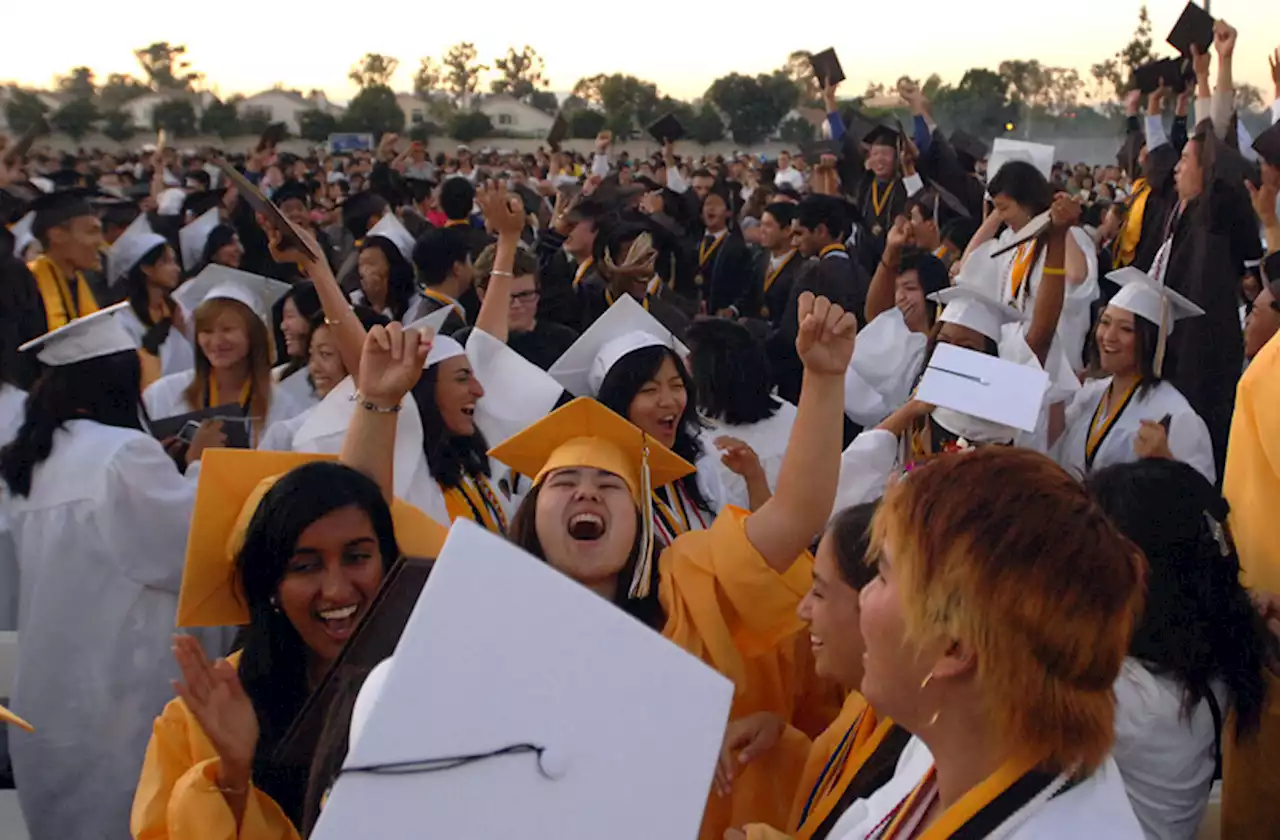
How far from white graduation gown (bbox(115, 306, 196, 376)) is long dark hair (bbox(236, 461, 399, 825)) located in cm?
403

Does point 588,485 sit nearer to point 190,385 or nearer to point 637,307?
point 637,307

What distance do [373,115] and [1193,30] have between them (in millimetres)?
42632

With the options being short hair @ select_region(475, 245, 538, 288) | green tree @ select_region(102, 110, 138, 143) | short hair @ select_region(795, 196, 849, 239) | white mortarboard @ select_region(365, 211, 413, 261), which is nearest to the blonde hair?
short hair @ select_region(475, 245, 538, 288)

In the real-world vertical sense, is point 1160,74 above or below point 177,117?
below

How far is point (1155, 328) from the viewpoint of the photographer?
4.69 m

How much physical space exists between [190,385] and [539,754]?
406 cm

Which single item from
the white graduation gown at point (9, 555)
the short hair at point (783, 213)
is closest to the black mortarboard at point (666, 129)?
the short hair at point (783, 213)

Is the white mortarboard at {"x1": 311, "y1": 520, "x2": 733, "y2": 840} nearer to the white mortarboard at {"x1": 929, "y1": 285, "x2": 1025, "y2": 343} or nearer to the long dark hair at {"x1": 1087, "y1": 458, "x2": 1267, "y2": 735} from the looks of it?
the long dark hair at {"x1": 1087, "y1": 458, "x2": 1267, "y2": 735}

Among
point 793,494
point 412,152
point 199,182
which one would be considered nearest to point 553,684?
point 793,494

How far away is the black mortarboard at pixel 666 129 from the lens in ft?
45.7

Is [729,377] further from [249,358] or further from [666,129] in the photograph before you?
[666,129]

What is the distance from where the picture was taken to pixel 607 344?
3973 mm

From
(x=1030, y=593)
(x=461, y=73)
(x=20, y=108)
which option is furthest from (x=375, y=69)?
(x=1030, y=593)

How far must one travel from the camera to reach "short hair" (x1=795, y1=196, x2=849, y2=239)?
8172mm
